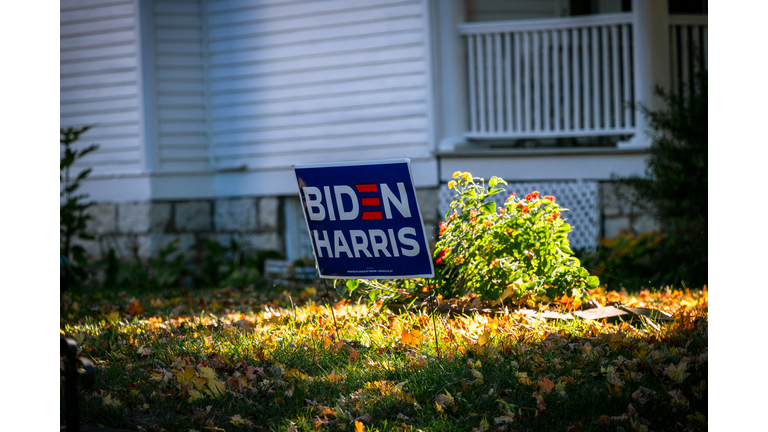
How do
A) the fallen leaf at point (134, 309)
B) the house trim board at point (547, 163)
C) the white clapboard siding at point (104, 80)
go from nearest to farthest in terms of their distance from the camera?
the fallen leaf at point (134, 309), the house trim board at point (547, 163), the white clapboard siding at point (104, 80)

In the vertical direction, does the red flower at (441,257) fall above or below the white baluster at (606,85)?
below

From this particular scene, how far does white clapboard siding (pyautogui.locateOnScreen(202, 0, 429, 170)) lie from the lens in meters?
7.45

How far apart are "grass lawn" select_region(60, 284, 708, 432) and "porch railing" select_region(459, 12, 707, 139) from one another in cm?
330

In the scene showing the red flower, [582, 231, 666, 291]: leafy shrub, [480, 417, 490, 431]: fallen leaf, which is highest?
the red flower

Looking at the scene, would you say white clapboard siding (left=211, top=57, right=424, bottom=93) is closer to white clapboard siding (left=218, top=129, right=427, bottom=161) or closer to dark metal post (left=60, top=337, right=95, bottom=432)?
white clapboard siding (left=218, top=129, right=427, bottom=161)

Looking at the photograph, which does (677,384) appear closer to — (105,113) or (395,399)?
(395,399)

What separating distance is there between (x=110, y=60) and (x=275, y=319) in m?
5.10

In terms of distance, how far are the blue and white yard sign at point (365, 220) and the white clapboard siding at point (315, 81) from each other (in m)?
4.03

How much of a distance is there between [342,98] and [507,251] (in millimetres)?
4266

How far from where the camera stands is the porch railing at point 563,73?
7.06 meters

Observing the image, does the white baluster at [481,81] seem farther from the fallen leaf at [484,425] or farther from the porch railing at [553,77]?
the fallen leaf at [484,425]

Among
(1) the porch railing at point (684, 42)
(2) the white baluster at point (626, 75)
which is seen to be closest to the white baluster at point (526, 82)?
(2) the white baluster at point (626, 75)

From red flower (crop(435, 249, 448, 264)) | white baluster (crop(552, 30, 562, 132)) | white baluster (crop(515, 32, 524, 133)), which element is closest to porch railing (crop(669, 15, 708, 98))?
white baluster (crop(552, 30, 562, 132))

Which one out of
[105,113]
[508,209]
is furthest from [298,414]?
[105,113]
